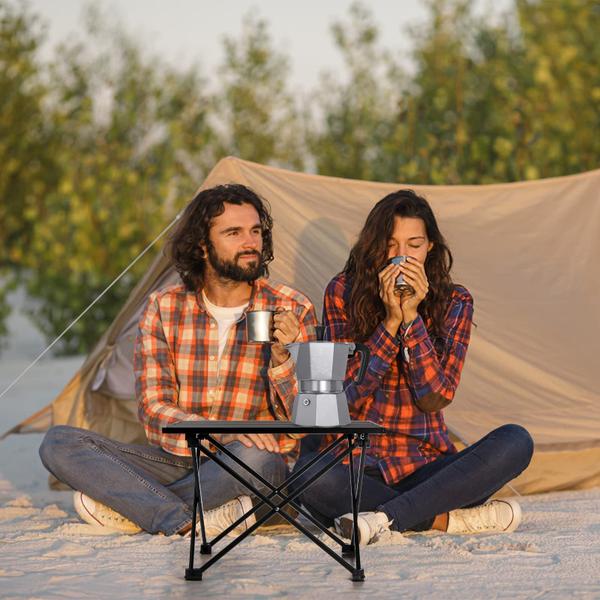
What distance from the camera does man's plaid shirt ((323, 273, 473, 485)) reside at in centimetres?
385

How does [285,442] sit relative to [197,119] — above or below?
below

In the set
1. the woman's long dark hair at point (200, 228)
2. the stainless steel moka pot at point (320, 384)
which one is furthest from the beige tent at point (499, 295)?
the stainless steel moka pot at point (320, 384)

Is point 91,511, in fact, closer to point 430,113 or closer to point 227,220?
point 227,220

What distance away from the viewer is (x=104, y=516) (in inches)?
160

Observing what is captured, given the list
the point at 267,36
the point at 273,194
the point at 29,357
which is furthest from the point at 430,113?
the point at 273,194

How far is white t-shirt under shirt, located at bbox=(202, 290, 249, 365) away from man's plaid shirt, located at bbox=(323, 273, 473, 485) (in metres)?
0.33

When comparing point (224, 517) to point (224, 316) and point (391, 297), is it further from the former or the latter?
point (391, 297)

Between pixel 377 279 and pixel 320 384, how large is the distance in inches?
34.5

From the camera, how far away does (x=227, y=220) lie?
13.7ft

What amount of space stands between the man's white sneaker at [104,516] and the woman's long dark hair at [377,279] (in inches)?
39.4

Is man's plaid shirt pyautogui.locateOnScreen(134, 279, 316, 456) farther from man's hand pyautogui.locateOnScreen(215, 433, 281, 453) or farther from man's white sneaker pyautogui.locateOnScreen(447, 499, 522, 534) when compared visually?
man's white sneaker pyautogui.locateOnScreen(447, 499, 522, 534)

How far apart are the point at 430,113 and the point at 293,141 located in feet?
19.8

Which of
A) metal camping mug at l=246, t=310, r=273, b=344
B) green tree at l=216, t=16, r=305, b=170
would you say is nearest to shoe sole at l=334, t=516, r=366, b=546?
metal camping mug at l=246, t=310, r=273, b=344

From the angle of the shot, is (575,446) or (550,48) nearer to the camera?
(575,446)
